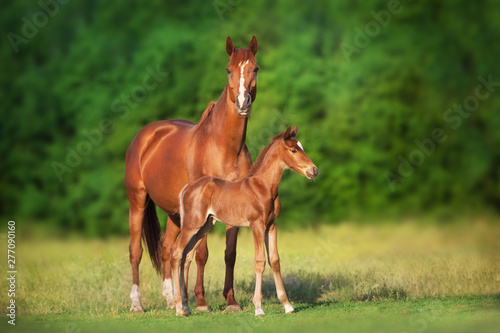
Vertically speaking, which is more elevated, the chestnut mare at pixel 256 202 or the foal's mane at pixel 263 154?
the foal's mane at pixel 263 154

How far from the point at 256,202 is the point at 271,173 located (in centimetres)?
46

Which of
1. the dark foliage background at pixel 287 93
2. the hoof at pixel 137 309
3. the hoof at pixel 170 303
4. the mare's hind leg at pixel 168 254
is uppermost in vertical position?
the dark foliage background at pixel 287 93

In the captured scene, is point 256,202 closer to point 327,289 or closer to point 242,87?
point 242,87

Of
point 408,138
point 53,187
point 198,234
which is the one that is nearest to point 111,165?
point 53,187

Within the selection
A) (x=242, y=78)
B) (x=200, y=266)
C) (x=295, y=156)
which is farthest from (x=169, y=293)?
(x=242, y=78)

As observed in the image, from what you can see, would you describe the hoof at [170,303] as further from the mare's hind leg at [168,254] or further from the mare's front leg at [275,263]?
the mare's front leg at [275,263]

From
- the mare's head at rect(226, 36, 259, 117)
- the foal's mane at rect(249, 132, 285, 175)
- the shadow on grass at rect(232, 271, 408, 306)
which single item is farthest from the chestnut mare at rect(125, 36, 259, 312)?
the shadow on grass at rect(232, 271, 408, 306)

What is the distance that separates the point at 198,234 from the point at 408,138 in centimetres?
1568

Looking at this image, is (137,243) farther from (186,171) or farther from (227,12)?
(227,12)

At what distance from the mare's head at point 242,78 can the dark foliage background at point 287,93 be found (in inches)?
463

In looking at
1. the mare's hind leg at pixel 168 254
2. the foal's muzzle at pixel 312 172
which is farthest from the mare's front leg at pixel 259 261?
the mare's hind leg at pixel 168 254

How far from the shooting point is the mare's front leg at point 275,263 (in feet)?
30.9

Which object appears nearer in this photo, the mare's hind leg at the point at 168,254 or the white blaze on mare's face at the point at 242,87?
the white blaze on mare's face at the point at 242,87

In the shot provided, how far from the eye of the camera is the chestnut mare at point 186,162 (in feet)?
33.0
